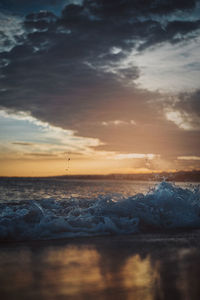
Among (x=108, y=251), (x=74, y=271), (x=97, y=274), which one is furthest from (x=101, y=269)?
(x=108, y=251)

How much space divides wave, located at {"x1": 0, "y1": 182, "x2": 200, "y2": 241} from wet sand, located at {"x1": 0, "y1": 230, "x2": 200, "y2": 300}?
2.23 feet

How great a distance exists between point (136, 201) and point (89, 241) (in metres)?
3.24

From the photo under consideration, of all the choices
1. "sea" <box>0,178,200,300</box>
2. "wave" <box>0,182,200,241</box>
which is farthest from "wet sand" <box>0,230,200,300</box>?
"wave" <box>0,182,200,241</box>

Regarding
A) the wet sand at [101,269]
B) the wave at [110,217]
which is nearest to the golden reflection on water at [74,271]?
the wet sand at [101,269]

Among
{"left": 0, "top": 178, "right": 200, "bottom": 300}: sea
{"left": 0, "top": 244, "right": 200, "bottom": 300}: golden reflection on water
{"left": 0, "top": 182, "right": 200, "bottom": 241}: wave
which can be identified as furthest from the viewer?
{"left": 0, "top": 182, "right": 200, "bottom": 241}: wave

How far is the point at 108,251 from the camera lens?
227 inches

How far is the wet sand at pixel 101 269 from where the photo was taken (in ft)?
11.7

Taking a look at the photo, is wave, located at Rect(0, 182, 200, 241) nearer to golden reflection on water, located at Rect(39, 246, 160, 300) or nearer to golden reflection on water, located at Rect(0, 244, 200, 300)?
golden reflection on water, located at Rect(0, 244, 200, 300)

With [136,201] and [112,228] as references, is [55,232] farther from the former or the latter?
[136,201]

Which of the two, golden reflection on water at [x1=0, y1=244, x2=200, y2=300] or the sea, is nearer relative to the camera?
golden reflection on water at [x1=0, y1=244, x2=200, y2=300]

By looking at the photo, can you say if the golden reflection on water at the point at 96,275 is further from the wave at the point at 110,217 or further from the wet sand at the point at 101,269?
the wave at the point at 110,217

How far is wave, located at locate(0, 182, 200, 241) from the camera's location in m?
7.22

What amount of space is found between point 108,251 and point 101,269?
124cm

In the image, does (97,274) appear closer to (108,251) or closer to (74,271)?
(74,271)
